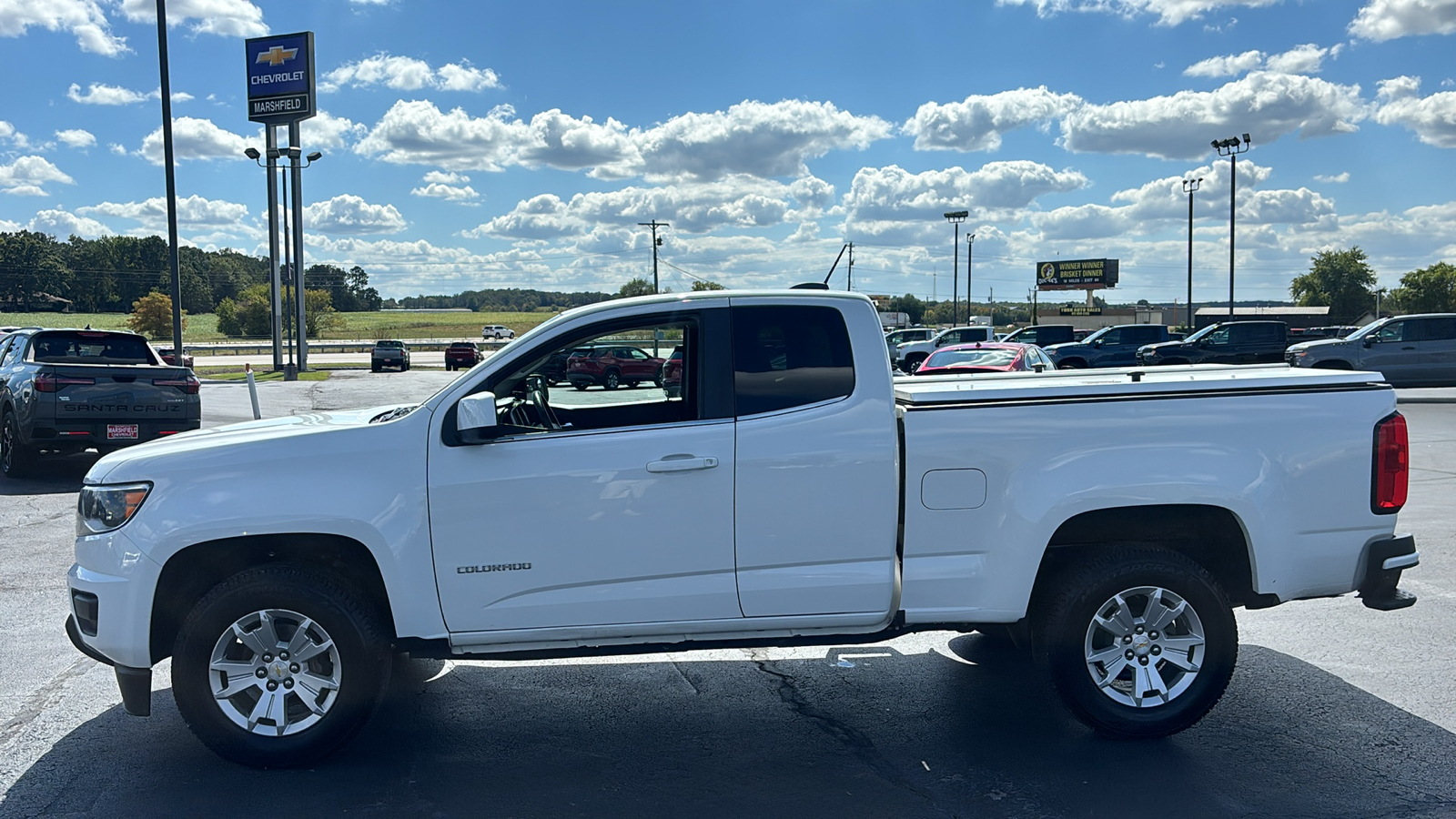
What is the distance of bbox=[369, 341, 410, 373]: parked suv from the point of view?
49.6m

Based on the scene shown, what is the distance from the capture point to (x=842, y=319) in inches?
180

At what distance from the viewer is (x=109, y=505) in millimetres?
4285

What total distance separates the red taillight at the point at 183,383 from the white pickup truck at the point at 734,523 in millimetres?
8298

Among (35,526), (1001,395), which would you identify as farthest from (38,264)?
(1001,395)

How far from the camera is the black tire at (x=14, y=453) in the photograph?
39.1ft

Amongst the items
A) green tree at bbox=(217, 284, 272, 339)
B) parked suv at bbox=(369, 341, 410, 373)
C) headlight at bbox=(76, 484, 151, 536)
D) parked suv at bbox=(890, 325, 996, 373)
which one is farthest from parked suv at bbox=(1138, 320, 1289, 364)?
green tree at bbox=(217, 284, 272, 339)

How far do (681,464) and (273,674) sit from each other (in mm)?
1882

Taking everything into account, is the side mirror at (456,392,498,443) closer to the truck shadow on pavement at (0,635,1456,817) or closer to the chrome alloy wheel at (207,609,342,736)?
the chrome alloy wheel at (207,609,342,736)

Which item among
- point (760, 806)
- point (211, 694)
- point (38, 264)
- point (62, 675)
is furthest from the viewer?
point (38, 264)

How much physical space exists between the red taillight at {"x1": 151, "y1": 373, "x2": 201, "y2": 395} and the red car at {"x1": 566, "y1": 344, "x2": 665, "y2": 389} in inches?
342

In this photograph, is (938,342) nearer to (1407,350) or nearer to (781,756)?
(1407,350)

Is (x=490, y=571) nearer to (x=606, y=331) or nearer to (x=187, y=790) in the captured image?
(x=606, y=331)

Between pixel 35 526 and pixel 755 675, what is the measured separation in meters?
7.51

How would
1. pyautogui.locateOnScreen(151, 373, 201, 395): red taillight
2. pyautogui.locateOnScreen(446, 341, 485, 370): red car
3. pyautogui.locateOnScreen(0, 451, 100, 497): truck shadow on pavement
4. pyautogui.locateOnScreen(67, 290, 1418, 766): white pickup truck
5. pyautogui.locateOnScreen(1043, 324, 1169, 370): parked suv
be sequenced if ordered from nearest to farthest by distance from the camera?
pyautogui.locateOnScreen(67, 290, 1418, 766): white pickup truck, pyautogui.locateOnScreen(0, 451, 100, 497): truck shadow on pavement, pyautogui.locateOnScreen(151, 373, 201, 395): red taillight, pyautogui.locateOnScreen(1043, 324, 1169, 370): parked suv, pyautogui.locateOnScreen(446, 341, 485, 370): red car
